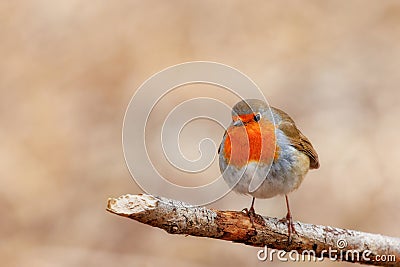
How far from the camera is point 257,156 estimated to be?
A: 397 cm

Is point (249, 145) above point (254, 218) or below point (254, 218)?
above

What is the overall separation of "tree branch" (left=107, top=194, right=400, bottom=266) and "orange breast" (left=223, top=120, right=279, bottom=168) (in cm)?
39

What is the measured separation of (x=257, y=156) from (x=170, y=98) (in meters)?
4.72

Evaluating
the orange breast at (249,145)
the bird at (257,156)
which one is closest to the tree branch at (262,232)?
the bird at (257,156)

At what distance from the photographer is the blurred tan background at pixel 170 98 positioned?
7.23 metres

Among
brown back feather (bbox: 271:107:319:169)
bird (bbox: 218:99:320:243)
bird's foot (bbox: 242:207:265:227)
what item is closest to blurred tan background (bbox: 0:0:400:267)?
brown back feather (bbox: 271:107:319:169)

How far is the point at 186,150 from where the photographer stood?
6.78 metres

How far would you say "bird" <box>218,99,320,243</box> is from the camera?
3.97 meters

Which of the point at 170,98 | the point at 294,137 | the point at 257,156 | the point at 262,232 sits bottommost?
the point at 262,232

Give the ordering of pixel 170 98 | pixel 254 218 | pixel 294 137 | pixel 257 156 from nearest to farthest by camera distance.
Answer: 1. pixel 254 218
2. pixel 257 156
3. pixel 294 137
4. pixel 170 98

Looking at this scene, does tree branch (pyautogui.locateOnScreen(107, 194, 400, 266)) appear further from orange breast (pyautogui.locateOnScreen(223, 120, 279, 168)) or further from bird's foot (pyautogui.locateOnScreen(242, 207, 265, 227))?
orange breast (pyautogui.locateOnScreen(223, 120, 279, 168))

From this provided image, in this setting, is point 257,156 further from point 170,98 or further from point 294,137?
point 170,98

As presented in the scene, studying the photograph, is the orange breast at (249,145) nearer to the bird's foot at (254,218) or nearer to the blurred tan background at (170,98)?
the bird's foot at (254,218)

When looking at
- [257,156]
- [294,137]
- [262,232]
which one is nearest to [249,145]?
[257,156]
